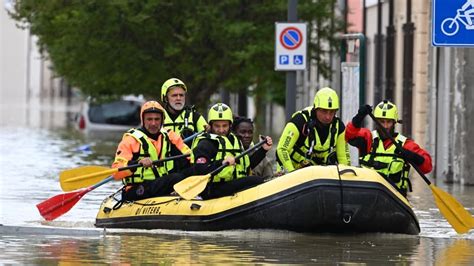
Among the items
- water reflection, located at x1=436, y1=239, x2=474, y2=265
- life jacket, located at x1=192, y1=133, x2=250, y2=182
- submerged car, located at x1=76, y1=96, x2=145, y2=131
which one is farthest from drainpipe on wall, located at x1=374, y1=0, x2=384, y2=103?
water reflection, located at x1=436, y1=239, x2=474, y2=265

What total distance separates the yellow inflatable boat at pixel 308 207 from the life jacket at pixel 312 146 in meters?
1.12

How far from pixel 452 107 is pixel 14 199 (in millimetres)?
8308

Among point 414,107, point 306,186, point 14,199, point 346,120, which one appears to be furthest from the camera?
point 414,107

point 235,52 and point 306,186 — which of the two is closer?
point 306,186

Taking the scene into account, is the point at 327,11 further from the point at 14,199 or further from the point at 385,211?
the point at 385,211

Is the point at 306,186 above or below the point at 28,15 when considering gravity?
below

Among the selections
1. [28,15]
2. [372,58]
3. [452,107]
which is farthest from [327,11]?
[452,107]

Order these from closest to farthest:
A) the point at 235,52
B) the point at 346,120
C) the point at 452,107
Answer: the point at 346,120 → the point at 452,107 → the point at 235,52

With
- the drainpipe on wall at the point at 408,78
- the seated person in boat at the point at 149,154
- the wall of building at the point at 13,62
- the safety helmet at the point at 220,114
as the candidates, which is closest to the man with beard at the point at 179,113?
the seated person in boat at the point at 149,154

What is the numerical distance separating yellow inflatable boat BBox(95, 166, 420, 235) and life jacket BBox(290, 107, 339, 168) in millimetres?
1117

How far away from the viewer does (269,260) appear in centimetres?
1443

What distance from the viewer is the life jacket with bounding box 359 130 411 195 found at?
17.8m

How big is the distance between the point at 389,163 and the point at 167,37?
1969cm

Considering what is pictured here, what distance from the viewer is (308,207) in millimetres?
16609
